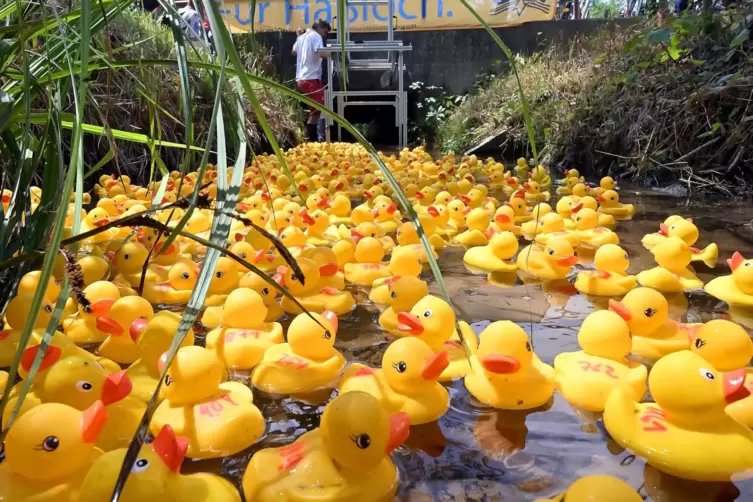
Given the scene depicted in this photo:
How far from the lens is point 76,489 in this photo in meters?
1.59

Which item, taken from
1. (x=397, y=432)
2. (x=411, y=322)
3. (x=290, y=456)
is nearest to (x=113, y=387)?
(x=290, y=456)

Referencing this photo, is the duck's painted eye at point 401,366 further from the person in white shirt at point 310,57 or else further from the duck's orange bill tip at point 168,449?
the person in white shirt at point 310,57

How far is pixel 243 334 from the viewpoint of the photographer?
2.60m

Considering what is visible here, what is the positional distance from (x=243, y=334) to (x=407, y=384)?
80 centimetres

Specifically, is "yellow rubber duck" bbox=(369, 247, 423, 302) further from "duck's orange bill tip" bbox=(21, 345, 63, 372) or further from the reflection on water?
Result: "duck's orange bill tip" bbox=(21, 345, 63, 372)

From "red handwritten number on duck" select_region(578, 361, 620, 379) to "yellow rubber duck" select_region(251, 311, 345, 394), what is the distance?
90cm

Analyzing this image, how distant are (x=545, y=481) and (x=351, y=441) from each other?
60 centimetres

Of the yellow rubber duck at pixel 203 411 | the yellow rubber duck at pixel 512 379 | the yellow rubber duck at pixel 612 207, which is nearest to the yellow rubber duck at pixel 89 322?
the yellow rubber duck at pixel 203 411

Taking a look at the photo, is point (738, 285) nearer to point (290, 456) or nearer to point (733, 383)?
point (733, 383)

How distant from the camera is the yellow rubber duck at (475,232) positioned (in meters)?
4.45

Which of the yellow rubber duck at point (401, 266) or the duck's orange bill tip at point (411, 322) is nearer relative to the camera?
the duck's orange bill tip at point (411, 322)

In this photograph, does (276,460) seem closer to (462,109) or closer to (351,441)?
(351,441)

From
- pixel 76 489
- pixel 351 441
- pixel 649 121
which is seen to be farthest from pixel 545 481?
pixel 649 121

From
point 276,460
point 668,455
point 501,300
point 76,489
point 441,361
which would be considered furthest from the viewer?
point 501,300
